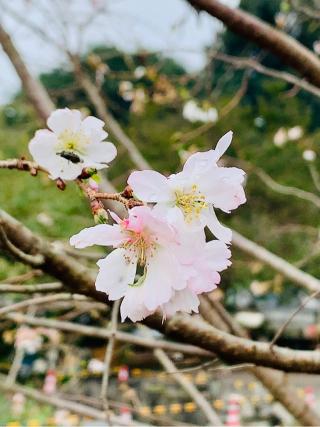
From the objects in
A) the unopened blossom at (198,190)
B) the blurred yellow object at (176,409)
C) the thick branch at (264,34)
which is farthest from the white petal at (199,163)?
the blurred yellow object at (176,409)

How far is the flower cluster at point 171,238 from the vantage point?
563mm

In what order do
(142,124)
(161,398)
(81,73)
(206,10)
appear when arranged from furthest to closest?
(142,124)
(161,398)
(81,73)
(206,10)

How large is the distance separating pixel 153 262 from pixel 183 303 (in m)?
0.06

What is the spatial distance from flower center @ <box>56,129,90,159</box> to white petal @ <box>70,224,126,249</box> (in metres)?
0.19

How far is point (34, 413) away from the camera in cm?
482

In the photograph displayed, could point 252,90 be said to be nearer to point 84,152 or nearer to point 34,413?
point 34,413

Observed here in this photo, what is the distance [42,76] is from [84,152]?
58.3 ft

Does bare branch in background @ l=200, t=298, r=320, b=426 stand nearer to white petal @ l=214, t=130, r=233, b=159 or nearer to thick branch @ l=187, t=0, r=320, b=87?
thick branch @ l=187, t=0, r=320, b=87

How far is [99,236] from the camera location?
0.57 meters

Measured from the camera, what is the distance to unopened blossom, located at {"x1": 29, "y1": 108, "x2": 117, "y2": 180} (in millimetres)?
728

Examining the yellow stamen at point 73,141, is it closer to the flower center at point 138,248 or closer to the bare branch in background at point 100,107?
→ the flower center at point 138,248

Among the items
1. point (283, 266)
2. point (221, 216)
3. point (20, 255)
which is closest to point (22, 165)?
point (20, 255)

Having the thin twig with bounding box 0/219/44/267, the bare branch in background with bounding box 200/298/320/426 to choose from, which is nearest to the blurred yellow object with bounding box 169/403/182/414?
the bare branch in background with bounding box 200/298/320/426

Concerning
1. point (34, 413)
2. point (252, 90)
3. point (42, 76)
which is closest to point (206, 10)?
point (34, 413)
